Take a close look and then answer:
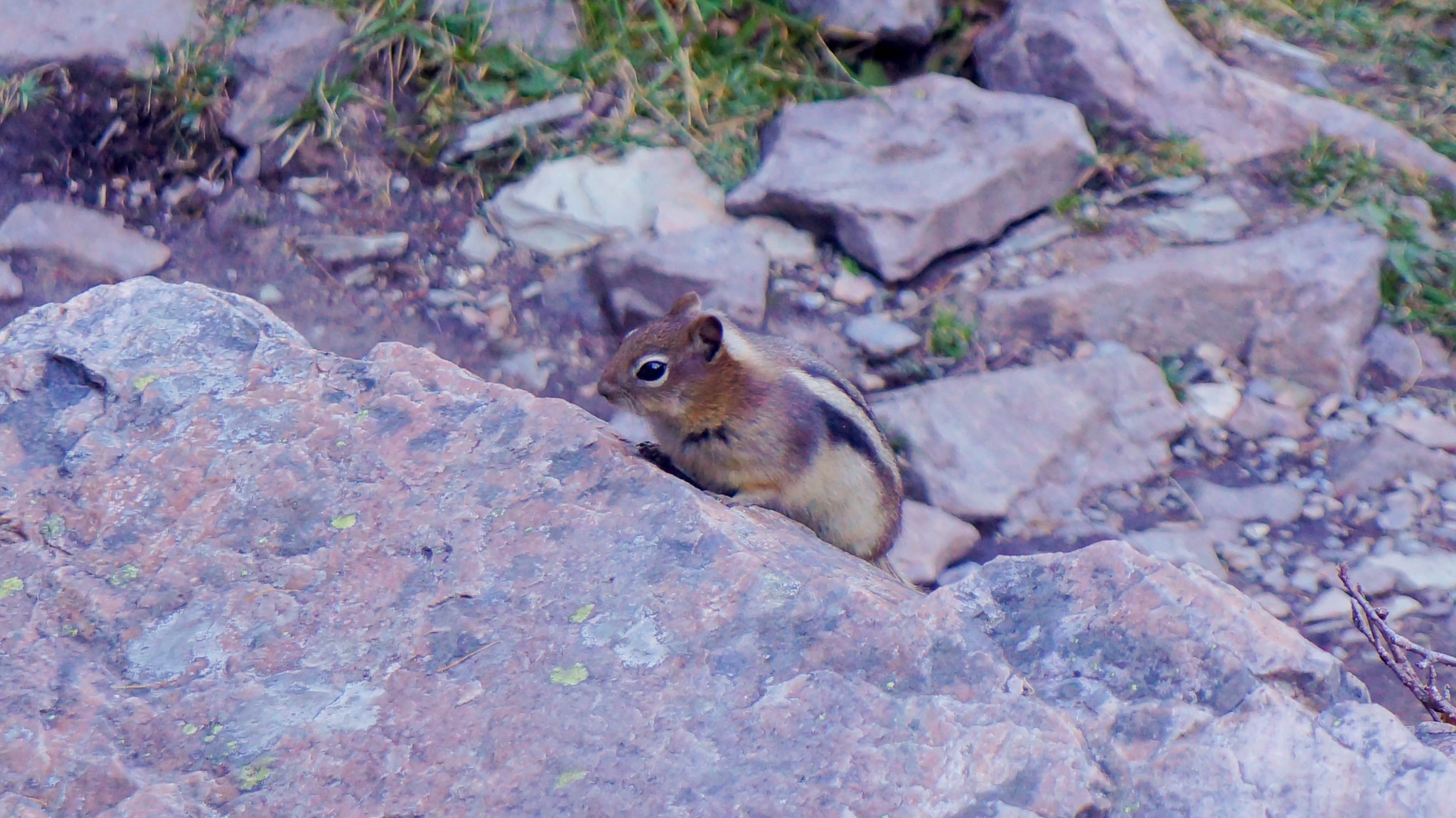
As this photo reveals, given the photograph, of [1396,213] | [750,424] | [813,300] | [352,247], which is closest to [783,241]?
[813,300]

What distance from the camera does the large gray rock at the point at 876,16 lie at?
6336 millimetres

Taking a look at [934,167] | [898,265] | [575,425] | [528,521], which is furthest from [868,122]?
[528,521]

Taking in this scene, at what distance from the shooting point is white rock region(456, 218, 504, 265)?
562cm

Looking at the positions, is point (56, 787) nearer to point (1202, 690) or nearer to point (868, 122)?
point (1202, 690)

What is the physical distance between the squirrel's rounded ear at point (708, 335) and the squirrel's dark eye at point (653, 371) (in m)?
0.13

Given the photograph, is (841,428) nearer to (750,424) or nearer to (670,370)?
(750,424)

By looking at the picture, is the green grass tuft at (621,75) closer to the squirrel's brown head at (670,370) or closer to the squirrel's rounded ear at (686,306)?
the squirrel's rounded ear at (686,306)

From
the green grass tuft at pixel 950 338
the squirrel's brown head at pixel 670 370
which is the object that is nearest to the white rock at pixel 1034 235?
the green grass tuft at pixel 950 338

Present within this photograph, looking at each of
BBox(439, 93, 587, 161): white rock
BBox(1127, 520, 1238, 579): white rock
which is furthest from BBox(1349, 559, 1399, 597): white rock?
BBox(439, 93, 587, 161): white rock

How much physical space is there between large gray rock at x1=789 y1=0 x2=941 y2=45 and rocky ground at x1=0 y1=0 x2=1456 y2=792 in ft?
1.14

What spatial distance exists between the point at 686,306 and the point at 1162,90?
3454 millimetres

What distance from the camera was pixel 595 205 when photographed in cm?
572

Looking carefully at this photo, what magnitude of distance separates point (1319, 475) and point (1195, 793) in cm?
337

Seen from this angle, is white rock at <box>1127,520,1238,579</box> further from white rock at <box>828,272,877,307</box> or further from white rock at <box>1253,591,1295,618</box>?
white rock at <box>828,272,877,307</box>
